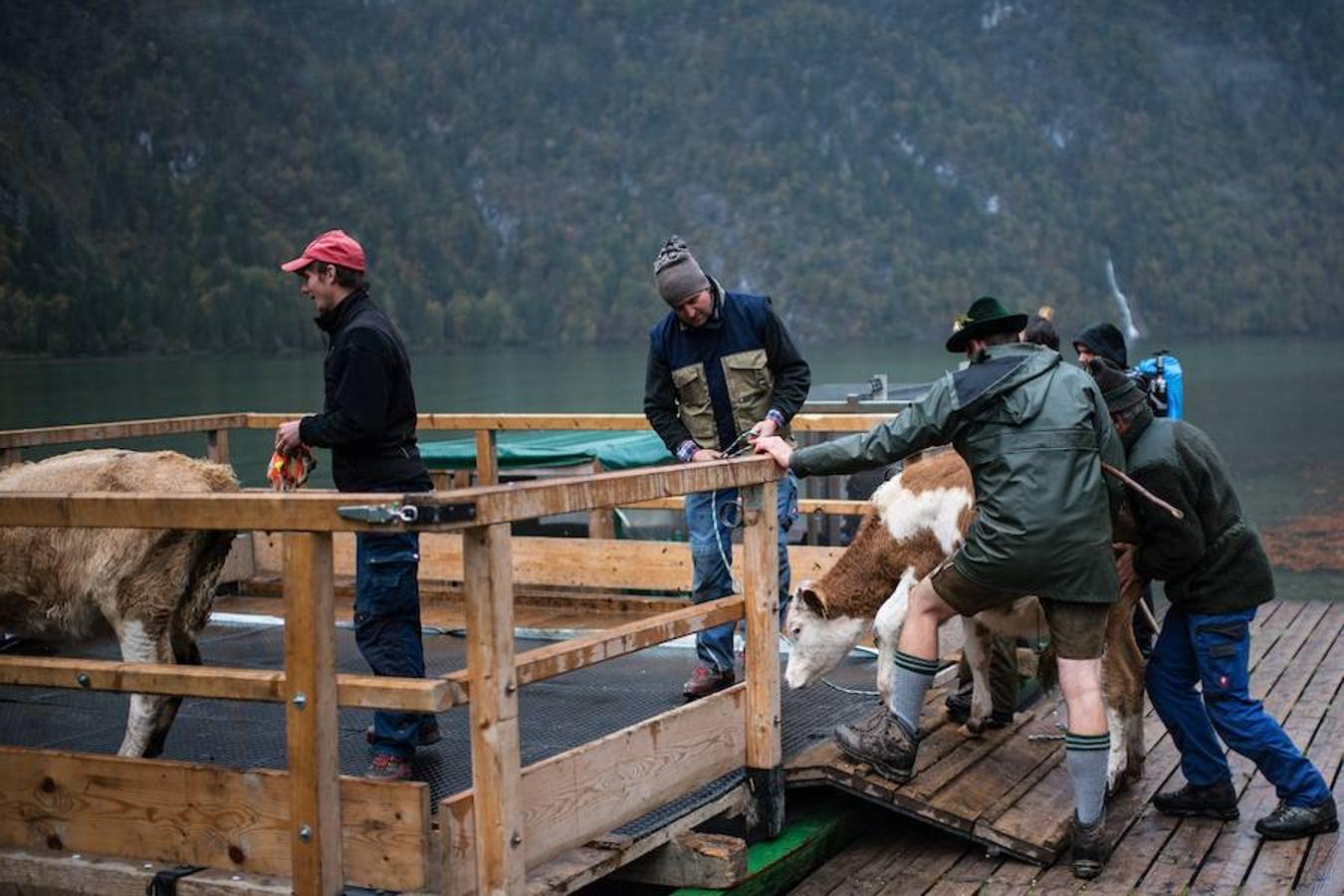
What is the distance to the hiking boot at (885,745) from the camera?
523 centimetres

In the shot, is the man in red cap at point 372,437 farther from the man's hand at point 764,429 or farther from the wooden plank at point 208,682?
the man's hand at point 764,429

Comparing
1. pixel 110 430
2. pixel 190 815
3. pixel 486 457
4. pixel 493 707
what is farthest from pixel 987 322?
pixel 110 430

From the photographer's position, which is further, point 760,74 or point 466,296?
point 760,74

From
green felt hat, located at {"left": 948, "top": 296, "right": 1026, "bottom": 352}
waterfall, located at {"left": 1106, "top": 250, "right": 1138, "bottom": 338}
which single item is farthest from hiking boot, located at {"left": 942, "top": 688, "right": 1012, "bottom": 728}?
waterfall, located at {"left": 1106, "top": 250, "right": 1138, "bottom": 338}

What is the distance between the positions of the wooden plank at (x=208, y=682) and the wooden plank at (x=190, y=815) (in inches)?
9.0

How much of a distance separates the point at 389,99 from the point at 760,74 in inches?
1137

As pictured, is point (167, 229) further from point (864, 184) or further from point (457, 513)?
point (457, 513)

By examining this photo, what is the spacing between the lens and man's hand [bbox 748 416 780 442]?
550 centimetres

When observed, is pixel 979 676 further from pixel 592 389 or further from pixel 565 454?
pixel 592 389

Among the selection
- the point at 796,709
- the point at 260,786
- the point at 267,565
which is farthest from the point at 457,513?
the point at 267,565

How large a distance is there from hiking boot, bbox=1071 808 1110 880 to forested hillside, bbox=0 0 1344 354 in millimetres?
82557

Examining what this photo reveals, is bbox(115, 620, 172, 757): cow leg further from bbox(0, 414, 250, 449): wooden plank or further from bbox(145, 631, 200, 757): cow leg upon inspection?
bbox(0, 414, 250, 449): wooden plank

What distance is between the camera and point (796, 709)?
245 inches

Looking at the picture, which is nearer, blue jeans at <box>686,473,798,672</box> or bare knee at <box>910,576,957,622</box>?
bare knee at <box>910,576,957,622</box>
